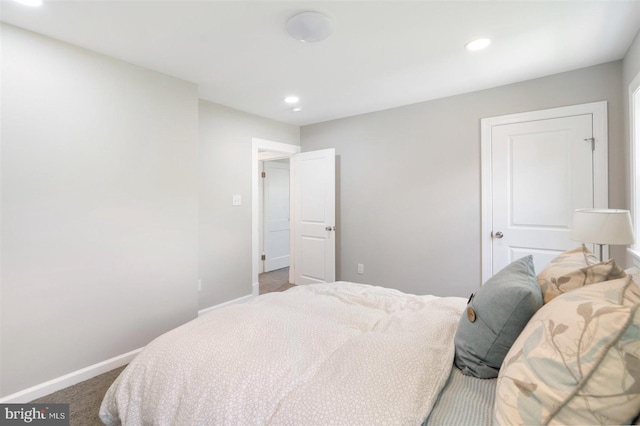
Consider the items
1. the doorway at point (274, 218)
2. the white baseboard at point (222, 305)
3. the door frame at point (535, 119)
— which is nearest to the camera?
the door frame at point (535, 119)

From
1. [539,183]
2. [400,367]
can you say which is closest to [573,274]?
[400,367]

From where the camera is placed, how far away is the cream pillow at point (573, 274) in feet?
3.44

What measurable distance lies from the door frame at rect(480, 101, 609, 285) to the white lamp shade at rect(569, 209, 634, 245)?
1116 millimetres

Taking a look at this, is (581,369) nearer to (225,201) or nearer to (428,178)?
(428,178)

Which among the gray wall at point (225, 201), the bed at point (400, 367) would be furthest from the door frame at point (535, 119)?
the gray wall at point (225, 201)

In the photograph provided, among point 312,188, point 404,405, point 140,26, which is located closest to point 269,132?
point 312,188

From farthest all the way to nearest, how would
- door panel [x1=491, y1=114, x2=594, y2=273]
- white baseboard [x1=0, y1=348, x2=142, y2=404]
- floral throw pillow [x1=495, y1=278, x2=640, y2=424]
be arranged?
1. door panel [x1=491, y1=114, x2=594, y2=273]
2. white baseboard [x1=0, y1=348, x2=142, y2=404]
3. floral throw pillow [x1=495, y1=278, x2=640, y2=424]

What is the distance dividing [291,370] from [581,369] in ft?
2.75

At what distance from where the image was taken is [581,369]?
666 mm

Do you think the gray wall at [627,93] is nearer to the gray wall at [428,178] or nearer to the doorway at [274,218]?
the gray wall at [428,178]

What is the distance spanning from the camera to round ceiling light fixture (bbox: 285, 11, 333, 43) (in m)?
1.83

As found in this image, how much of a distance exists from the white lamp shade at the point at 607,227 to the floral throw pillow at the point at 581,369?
1.10 metres

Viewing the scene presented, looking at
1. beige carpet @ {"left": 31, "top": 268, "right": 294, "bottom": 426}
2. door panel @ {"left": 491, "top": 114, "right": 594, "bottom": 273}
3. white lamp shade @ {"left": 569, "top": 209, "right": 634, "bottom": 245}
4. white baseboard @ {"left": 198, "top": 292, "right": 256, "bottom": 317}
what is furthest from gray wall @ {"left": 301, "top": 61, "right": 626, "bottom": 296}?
beige carpet @ {"left": 31, "top": 268, "right": 294, "bottom": 426}

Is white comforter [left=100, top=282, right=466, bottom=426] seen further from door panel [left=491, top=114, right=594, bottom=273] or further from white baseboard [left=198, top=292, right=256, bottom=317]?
white baseboard [left=198, top=292, right=256, bottom=317]
